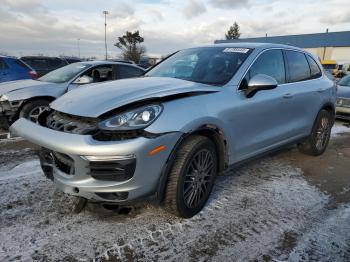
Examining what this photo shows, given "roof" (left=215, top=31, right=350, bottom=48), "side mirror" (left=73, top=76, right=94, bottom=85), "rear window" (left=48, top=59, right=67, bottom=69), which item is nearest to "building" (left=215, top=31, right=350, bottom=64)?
"roof" (left=215, top=31, right=350, bottom=48)

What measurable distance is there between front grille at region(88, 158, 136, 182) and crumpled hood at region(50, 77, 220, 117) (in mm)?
422

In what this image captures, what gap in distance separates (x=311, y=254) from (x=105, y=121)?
Result: 2007 mm

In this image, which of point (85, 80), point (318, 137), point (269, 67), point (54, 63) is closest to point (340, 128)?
point (318, 137)

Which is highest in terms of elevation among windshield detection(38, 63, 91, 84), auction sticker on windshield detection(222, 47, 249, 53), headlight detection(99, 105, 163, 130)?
auction sticker on windshield detection(222, 47, 249, 53)

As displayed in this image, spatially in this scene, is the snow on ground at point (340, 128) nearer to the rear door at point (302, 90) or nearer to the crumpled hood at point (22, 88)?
the rear door at point (302, 90)

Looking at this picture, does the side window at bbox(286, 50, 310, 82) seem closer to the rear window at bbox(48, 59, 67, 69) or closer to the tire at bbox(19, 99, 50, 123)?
the tire at bbox(19, 99, 50, 123)

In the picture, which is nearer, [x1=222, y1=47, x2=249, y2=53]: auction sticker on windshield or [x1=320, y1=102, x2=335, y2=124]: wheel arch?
[x1=222, y1=47, x2=249, y2=53]: auction sticker on windshield

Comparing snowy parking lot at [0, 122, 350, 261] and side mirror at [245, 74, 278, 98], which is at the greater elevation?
side mirror at [245, 74, 278, 98]

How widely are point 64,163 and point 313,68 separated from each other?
4250mm

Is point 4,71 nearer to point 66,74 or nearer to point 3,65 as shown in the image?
point 3,65

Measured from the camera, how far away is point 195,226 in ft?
10.7

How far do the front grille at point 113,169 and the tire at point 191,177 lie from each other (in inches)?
17.9

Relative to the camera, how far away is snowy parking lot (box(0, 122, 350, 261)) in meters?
2.84

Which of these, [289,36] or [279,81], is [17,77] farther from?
[289,36]
